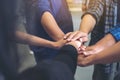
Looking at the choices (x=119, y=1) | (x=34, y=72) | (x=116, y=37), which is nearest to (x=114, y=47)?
(x=116, y=37)

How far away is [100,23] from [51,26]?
0.23 meters

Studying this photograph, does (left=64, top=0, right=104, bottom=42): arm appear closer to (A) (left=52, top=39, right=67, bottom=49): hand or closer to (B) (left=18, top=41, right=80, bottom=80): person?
(A) (left=52, top=39, right=67, bottom=49): hand

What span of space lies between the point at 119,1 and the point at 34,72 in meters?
0.73

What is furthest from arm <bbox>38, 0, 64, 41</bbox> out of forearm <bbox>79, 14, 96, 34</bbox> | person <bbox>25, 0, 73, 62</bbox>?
forearm <bbox>79, 14, 96, 34</bbox>

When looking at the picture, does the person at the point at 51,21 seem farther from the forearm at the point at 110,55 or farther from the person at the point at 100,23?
the forearm at the point at 110,55

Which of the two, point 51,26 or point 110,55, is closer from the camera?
point 110,55

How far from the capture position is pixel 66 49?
0.69 m

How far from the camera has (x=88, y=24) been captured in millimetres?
1136

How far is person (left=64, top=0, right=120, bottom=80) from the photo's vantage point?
3.64 feet

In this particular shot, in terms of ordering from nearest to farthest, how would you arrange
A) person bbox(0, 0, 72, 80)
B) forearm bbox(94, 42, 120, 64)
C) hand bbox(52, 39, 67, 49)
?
1. person bbox(0, 0, 72, 80)
2. forearm bbox(94, 42, 120, 64)
3. hand bbox(52, 39, 67, 49)

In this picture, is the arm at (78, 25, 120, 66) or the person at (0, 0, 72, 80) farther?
the arm at (78, 25, 120, 66)

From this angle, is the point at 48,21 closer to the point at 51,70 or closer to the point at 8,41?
the point at 51,70

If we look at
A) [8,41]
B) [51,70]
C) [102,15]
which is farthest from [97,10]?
[8,41]

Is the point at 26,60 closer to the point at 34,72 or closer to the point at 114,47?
the point at 34,72
